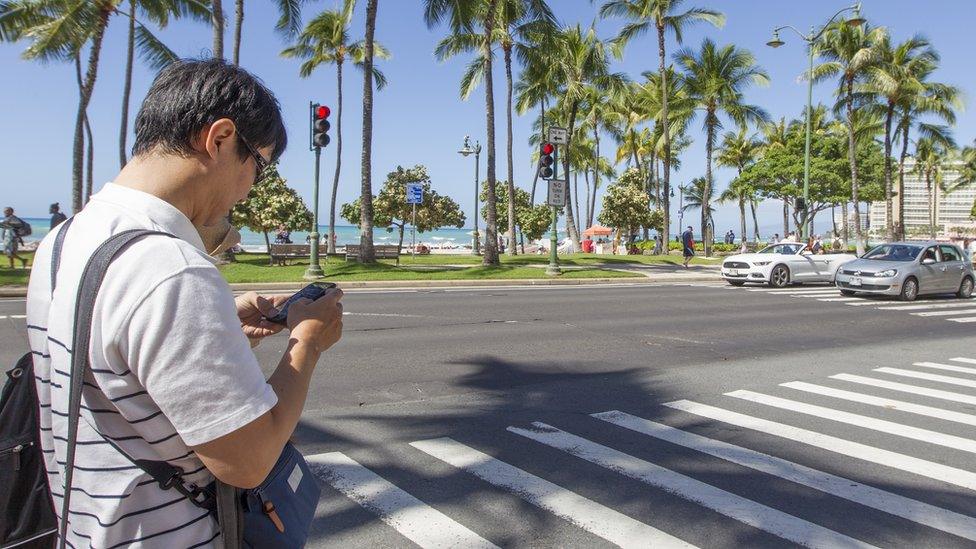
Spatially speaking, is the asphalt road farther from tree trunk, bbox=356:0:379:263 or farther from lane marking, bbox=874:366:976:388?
tree trunk, bbox=356:0:379:263

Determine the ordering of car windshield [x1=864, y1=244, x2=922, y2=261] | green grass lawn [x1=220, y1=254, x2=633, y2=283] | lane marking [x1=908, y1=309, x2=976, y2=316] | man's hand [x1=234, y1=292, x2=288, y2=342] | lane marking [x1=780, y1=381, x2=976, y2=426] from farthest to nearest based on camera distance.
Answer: green grass lawn [x1=220, y1=254, x2=633, y2=283] < car windshield [x1=864, y1=244, x2=922, y2=261] < lane marking [x1=908, y1=309, x2=976, y2=316] < lane marking [x1=780, y1=381, x2=976, y2=426] < man's hand [x1=234, y1=292, x2=288, y2=342]

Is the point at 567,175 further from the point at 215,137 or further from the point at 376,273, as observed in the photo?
the point at 215,137

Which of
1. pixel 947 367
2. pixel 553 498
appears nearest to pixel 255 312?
pixel 553 498

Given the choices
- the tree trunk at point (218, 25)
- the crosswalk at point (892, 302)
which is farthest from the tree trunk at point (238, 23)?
the crosswalk at point (892, 302)

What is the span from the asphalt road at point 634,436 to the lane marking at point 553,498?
0.01m

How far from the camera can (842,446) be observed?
5.03 meters

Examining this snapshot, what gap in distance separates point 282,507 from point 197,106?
879 mm

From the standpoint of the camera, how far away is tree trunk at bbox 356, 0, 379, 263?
20.2m

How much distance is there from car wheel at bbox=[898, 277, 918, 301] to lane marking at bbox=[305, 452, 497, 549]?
16.4 m

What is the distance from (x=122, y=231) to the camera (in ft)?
4.23

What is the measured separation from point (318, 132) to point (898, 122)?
130 ft

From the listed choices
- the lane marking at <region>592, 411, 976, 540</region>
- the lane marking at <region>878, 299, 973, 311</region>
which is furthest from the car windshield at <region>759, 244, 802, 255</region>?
the lane marking at <region>592, 411, 976, 540</region>

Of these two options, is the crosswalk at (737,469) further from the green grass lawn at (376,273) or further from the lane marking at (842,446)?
the green grass lawn at (376,273)

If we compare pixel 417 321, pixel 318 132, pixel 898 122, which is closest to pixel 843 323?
pixel 417 321
